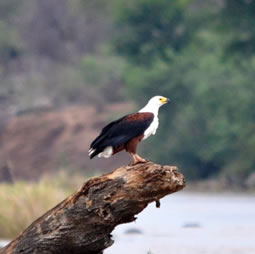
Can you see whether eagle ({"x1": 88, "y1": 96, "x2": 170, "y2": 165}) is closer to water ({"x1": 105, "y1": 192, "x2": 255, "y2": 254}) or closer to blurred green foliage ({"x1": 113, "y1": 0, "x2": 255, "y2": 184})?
water ({"x1": 105, "y1": 192, "x2": 255, "y2": 254})

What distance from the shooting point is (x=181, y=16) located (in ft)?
145

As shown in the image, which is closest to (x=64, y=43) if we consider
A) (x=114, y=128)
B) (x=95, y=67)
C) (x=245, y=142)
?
(x=95, y=67)

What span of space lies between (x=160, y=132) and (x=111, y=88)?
32.9 ft

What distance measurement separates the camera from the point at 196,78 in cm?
3991

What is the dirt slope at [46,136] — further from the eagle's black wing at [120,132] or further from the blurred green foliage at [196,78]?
the eagle's black wing at [120,132]

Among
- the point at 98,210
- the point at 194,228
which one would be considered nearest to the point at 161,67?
the point at 194,228

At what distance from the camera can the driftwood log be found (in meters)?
9.37

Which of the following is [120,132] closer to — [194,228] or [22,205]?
[22,205]

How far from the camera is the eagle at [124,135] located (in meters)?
10.4

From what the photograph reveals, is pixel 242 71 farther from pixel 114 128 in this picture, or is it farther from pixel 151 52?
pixel 114 128

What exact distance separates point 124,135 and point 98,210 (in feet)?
3.65

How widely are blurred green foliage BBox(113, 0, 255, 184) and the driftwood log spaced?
26.0m

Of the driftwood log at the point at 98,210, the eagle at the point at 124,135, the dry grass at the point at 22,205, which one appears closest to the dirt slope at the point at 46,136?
the dry grass at the point at 22,205

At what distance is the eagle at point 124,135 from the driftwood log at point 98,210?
747 mm
